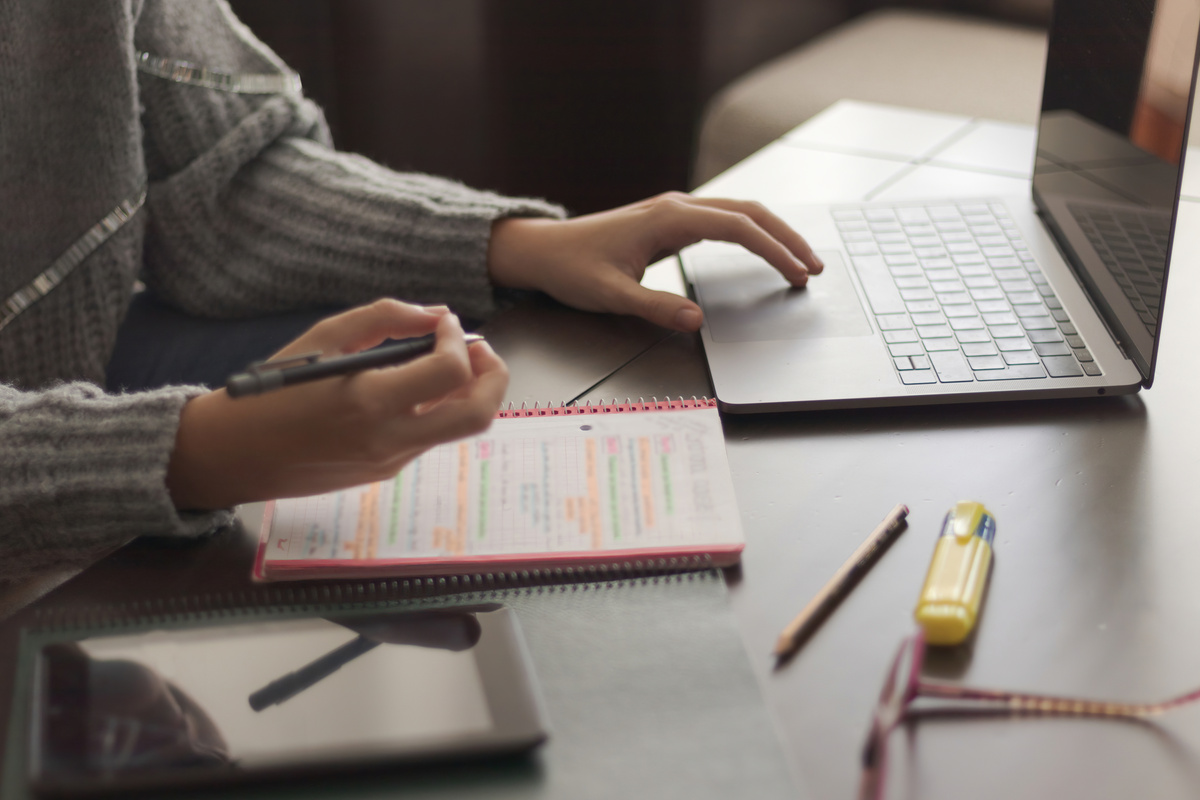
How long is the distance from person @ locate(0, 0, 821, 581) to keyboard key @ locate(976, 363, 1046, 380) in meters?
0.17

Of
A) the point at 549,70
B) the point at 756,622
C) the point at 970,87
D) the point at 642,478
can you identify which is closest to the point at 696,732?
the point at 756,622

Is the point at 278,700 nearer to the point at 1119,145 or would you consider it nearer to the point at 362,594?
the point at 362,594

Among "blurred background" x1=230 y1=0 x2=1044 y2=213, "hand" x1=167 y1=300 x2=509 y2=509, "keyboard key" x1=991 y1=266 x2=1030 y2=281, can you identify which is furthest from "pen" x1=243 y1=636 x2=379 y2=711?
"blurred background" x1=230 y1=0 x2=1044 y2=213

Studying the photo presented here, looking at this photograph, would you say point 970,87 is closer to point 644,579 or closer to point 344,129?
point 344,129

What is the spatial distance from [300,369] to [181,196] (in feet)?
1.47

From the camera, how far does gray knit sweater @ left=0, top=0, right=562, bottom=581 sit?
2.59ft

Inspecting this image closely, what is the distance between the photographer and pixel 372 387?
51 centimetres

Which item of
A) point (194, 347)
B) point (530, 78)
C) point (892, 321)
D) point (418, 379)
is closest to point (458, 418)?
point (418, 379)

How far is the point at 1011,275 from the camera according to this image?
790 mm

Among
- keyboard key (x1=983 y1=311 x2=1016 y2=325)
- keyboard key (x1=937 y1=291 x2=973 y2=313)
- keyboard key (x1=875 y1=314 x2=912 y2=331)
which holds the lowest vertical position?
keyboard key (x1=875 y1=314 x2=912 y2=331)

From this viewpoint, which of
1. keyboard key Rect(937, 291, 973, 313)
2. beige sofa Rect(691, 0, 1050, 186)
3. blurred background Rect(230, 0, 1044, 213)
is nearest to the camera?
keyboard key Rect(937, 291, 973, 313)

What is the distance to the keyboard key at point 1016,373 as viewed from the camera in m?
0.67

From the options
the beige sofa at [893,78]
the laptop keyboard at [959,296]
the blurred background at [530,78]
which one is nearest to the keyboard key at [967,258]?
the laptop keyboard at [959,296]

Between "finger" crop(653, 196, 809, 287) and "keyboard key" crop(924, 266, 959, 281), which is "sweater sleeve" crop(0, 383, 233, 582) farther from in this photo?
"keyboard key" crop(924, 266, 959, 281)
